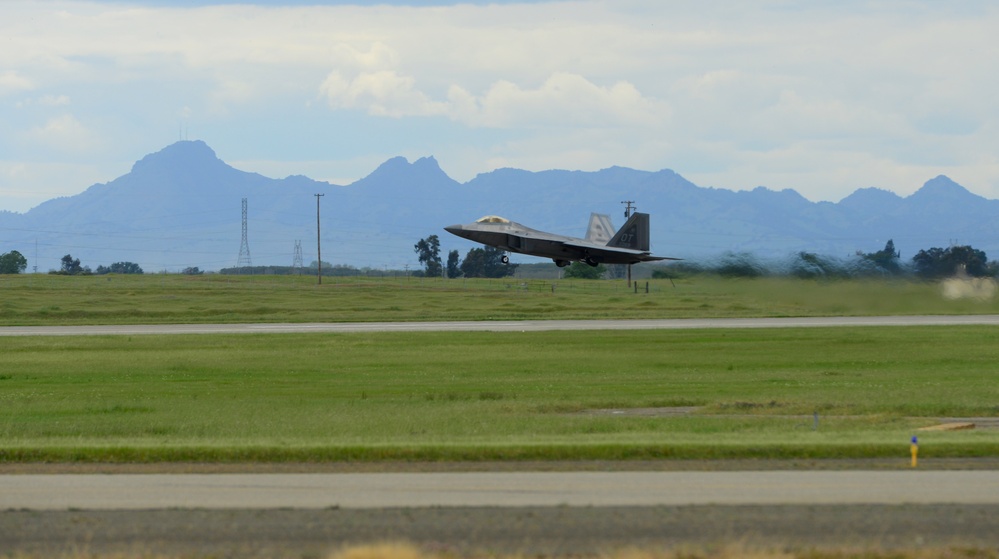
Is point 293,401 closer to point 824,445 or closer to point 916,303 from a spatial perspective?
point 824,445

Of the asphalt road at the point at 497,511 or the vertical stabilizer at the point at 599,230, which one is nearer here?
the asphalt road at the point at 497,511

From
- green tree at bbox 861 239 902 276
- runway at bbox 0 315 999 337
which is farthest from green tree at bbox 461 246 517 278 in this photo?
green tree at bbox 861 239 902 276

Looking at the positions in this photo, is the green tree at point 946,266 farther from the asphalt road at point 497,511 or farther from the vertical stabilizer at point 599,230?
the asphalt road at point 497,511

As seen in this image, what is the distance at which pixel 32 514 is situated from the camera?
13.7 metres

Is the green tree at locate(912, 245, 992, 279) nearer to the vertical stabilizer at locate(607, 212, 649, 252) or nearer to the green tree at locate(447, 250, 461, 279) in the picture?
the vertical stabilizer at locate(607, 212, 649, 252)

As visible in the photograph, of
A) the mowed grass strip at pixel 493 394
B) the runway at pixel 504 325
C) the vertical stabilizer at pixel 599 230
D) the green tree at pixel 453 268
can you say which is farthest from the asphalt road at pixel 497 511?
the green tree at pixel 453 268

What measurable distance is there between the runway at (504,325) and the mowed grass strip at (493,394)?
9.66 feet

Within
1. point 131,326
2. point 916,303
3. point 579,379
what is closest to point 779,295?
point 916,303

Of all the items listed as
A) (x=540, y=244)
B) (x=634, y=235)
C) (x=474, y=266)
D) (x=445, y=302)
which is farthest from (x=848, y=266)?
(x=474, y=266)

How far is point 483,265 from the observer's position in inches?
6585

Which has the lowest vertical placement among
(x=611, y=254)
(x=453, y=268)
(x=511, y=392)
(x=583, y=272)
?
(x=511, y=392)

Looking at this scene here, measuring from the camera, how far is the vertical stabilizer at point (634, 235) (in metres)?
56.9

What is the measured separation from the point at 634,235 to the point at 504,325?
316 inches

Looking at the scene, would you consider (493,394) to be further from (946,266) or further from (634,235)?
(946,266)
